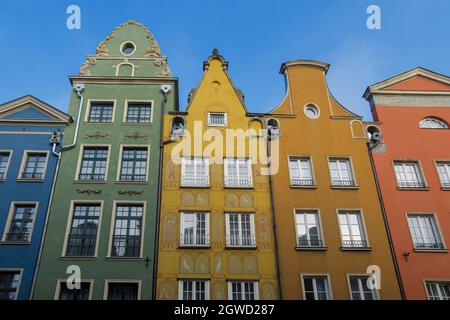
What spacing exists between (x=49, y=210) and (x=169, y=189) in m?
5.34

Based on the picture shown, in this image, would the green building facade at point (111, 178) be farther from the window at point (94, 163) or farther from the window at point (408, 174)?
the window at point (408, 174)

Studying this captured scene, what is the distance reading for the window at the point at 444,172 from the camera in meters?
21.2

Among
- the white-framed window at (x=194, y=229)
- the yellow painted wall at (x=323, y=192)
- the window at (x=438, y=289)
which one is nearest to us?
the window at (x=438, y=289)

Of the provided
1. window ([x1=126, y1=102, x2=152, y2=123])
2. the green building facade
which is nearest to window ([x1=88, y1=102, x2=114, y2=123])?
the green building facade

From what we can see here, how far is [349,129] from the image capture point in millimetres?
22703

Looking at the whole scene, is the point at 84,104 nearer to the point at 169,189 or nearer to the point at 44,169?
the point at 44,169

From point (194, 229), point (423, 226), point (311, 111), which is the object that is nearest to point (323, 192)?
point (423, 226)

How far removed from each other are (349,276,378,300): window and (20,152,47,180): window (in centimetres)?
1471

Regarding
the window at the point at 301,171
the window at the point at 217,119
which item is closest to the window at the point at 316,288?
the window at the point at 301,171

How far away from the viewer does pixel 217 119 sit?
22750mm

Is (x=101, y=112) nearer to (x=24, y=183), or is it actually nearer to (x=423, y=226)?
(x=24, y=183)

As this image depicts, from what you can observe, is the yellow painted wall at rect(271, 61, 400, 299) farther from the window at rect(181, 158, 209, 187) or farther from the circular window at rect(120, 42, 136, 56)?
the circular window at rect(120, 42, 136, 56)

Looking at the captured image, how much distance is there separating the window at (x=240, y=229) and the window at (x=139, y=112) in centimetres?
700

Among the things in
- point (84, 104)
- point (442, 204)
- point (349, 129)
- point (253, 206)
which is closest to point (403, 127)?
point (349, 129)
